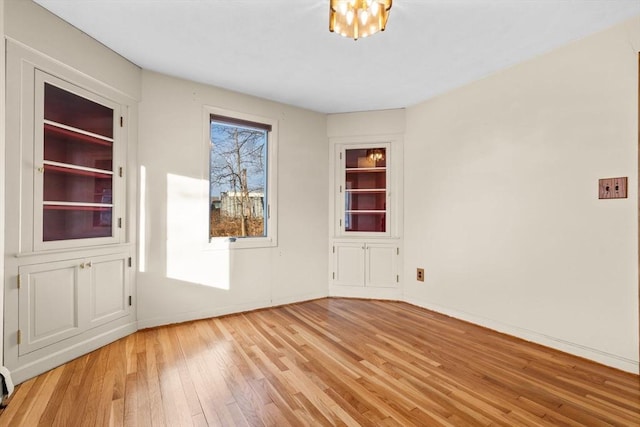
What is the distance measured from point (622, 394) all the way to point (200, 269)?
12.1ft

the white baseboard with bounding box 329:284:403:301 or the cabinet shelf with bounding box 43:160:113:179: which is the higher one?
the cabinet shelf with bounding box 43:160:113:179

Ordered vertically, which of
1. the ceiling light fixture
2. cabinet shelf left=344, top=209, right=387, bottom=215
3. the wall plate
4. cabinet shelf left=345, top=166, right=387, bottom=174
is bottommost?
cabinet shelf left=344, top=209, right=387, bottom=215

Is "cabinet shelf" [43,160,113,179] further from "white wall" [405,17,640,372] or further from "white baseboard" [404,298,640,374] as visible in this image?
"white baseboard" [404,298,640,374]

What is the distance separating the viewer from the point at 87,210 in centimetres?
268

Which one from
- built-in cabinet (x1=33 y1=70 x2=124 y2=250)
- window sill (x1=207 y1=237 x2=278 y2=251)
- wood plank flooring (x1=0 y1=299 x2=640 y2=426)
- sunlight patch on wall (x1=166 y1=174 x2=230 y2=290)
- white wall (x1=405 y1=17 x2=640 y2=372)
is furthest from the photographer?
window sill (x1=207 y1=237 x2=278 y2=251)

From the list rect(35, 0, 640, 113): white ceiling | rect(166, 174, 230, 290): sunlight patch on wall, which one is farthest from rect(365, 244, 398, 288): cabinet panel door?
rect(35, 0, 640, 113): white ceiling

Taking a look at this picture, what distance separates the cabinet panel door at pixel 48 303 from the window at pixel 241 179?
1379mm

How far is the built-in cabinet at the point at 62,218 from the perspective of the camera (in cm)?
212

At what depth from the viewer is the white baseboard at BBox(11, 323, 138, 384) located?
215 centimetres

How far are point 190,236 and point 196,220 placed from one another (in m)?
0.19

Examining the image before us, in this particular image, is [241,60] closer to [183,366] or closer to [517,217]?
[183,366]

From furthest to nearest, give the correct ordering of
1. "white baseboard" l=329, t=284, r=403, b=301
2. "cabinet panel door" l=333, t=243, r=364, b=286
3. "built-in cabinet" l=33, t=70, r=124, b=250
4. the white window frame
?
1. "cabinet panel door" l=333, t=243, r=364, b=286
2. "white baseboard" l=329, t=284, r=403, b=301
3. the white window frame
4. "built-in cabinet" l=33, t=70, r=124, b=250

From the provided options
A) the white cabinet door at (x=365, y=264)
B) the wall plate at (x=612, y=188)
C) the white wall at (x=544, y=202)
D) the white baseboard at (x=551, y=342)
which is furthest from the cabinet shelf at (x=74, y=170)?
the wall plate at (x=612, y=188)

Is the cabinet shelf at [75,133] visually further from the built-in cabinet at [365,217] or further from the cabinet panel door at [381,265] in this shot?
the cabinet panel door at [381,265]
